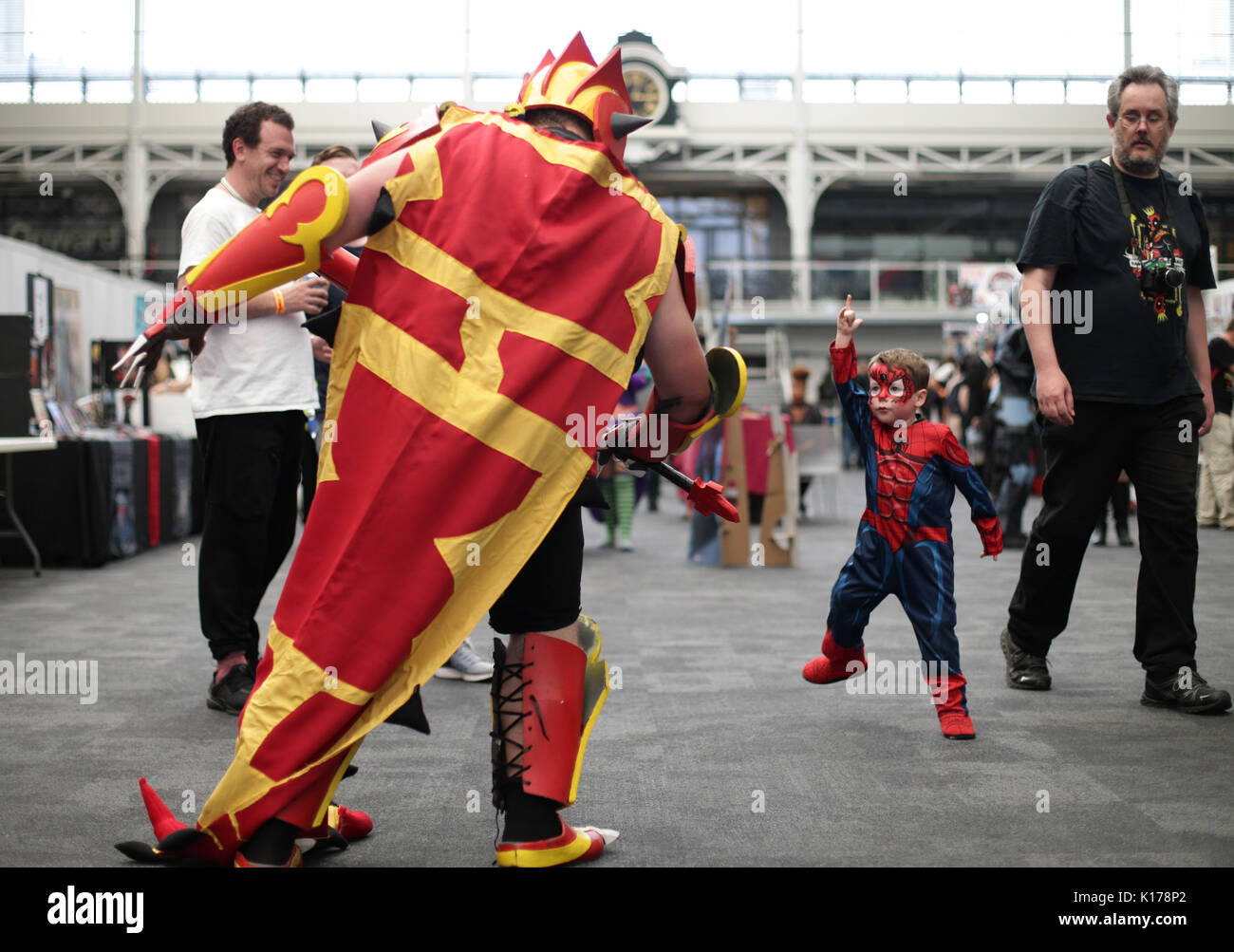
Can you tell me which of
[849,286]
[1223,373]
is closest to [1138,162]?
[1223,373]

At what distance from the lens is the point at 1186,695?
434 centimetres

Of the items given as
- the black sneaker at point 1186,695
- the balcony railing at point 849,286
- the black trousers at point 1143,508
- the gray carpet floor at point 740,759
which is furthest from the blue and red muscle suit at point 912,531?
the balcony railing at point 849,286

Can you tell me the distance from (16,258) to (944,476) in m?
10.2

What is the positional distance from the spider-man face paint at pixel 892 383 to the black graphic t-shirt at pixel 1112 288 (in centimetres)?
59

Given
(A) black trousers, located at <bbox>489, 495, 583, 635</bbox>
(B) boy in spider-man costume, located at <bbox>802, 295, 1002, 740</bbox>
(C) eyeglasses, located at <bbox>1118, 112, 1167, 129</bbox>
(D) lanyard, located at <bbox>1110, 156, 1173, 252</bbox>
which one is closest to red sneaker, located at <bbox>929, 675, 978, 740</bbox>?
(B) boy in spider-man costume, located at <bbox>802, 295, 1002, 740</bbox>

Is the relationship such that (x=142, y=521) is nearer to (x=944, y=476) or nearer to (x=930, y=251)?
(x=944, y=476)

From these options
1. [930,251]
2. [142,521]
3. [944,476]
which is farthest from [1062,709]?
[930,251]

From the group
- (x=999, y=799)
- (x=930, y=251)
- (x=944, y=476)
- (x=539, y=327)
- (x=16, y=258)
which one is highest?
(x=930, y=251)

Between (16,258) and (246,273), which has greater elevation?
(16,258)

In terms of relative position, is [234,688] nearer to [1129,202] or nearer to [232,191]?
[232,191]

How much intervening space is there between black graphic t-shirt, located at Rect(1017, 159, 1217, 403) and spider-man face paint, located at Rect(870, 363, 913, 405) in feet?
1.92

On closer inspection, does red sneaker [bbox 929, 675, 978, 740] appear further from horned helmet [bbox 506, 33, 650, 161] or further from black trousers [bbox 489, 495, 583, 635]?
horned helmet [bbox 506, 33, 650, 161]

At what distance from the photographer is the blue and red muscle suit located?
13.5 ft
